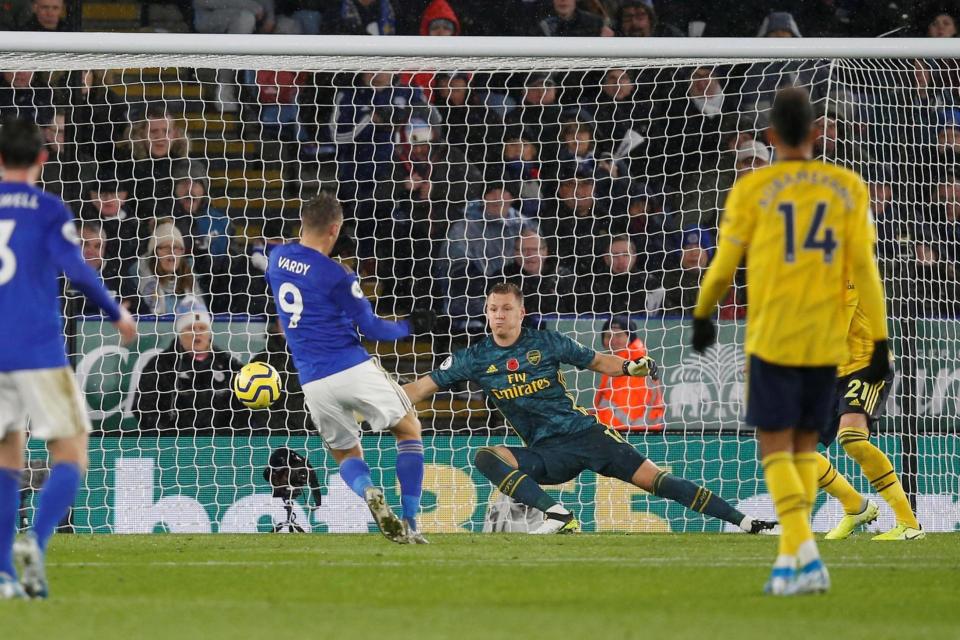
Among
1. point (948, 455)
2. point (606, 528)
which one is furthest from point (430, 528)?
point (948, 455)

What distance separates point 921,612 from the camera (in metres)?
5.00

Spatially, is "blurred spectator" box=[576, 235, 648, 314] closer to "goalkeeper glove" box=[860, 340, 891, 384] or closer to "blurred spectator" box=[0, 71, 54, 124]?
"blurred spectator" box=[0, 71, 54, 124]

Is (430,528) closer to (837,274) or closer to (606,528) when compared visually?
(606,528)

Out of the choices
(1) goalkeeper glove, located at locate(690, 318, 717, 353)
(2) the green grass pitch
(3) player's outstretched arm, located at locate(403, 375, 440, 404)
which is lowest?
(2) the green grass pitch

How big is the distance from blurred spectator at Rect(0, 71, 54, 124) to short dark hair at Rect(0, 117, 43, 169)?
5670 millimetres

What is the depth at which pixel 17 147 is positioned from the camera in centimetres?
530

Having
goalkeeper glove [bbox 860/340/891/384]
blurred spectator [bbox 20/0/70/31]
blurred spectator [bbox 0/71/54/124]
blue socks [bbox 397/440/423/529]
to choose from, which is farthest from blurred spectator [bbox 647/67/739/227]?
goalkeeper glove [bbox 860/340/891/384]

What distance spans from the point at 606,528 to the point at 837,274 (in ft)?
16.8

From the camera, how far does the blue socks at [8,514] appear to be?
530cm

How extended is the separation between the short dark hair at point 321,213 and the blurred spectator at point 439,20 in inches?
220

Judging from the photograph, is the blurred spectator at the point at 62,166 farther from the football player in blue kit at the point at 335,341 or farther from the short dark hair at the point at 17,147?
the short dark hair at the point at 17,147

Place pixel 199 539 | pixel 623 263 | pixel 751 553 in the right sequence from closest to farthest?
1. pixel 751 553
2. pixel 199 539
3. pixel 623 263

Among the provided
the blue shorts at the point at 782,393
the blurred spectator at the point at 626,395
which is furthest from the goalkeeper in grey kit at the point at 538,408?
the blue shorts at the point at 782,393

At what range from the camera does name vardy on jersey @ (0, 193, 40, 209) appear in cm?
523
